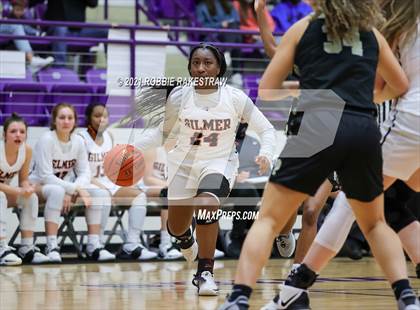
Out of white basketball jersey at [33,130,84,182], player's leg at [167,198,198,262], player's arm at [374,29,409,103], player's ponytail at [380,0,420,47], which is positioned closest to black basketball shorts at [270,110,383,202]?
player's arm at [374,29,409,103]

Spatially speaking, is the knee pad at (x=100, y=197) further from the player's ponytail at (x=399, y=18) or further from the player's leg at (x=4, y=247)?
the player's ponytail at (x=399, y=18)

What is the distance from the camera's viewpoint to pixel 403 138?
5.07 m

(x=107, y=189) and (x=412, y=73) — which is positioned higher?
(x=412, y=73)

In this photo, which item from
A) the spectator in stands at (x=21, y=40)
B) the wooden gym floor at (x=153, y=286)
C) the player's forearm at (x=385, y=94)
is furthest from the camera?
the spectator in stands at (x=21, y=40)

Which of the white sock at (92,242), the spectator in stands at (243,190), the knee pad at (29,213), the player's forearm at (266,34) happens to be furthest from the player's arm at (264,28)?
the white sock at (92,242)

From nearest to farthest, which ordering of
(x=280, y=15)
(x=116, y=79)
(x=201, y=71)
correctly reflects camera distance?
(x=201, y=71)
(x=116, y=79)
(x=280, y=15)

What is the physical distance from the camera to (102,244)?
34.2ft

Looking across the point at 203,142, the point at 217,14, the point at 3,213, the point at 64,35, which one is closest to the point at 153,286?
the point at 203,142

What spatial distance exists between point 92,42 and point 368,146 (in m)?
A: 7.41

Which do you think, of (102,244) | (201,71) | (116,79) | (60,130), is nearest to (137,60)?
(116,79)

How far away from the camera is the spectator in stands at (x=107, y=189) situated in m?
10.2

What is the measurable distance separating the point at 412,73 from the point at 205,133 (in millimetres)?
2307

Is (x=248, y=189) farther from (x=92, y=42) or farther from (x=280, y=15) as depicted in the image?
(x=280, y=15)

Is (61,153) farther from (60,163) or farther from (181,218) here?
(181,218)
